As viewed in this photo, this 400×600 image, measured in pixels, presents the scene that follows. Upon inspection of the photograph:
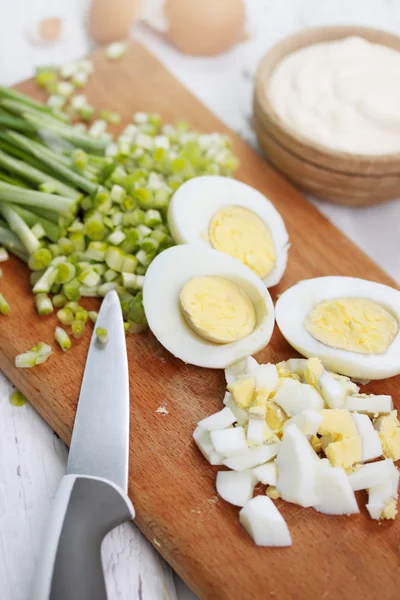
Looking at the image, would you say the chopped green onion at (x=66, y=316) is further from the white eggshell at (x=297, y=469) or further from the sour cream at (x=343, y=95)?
the sour cream at (x=343, y=95)

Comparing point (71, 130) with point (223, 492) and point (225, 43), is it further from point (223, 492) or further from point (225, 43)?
point (223, 492)

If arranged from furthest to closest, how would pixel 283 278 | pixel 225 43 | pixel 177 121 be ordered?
1. pixel 225 43
2. pixel 177 121
3. pixel 283 278

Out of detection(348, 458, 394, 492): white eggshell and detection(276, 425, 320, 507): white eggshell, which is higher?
detection(276, 425, 320, 507): white eggshell

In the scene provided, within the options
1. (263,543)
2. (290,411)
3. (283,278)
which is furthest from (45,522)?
(283,278)

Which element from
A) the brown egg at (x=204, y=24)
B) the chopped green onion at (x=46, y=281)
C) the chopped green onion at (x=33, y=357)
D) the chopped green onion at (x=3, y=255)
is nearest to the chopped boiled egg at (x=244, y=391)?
the chopped green onion at (x=33, y=357)

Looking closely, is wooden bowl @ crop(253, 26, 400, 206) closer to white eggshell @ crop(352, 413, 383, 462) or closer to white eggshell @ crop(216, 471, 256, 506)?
white eggshell @ crop(352, 413, 383, 462)

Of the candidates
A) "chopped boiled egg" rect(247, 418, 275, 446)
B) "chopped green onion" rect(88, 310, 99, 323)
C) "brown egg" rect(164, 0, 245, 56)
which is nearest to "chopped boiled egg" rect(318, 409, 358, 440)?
"chopped boiled egg" rect(247, 418, 275, 446)
